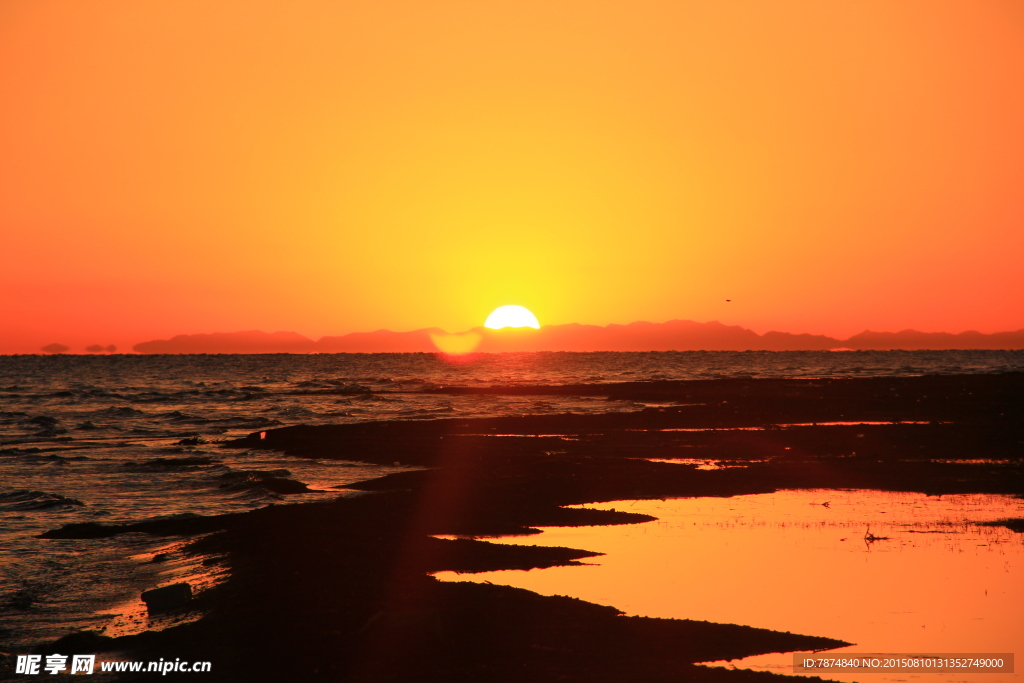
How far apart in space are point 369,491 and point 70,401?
62.6 metres

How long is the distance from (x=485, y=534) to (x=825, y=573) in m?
7.87

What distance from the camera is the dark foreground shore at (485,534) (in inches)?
436

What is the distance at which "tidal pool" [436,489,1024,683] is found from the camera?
1188 cm

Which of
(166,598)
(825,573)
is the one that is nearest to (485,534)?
(825,573)

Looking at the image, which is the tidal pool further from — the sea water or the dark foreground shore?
the sea water

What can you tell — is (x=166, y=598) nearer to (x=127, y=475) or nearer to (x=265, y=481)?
(x=265, y=481)

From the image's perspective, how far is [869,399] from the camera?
62.8 m

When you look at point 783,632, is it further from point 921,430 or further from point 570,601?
point 921,430

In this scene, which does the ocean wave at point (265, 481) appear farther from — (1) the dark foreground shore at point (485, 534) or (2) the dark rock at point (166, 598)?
(2) the dark rock at point (166, 598)

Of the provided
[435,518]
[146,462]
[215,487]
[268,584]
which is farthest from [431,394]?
[268,584]

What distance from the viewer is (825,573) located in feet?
49.5

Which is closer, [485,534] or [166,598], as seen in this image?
[166,598]

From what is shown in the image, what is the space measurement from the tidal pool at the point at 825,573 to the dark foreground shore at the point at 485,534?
743mm

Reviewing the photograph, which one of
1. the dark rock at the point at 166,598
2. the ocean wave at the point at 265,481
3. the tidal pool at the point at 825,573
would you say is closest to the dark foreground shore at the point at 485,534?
the dark rock at the point at 166,598
